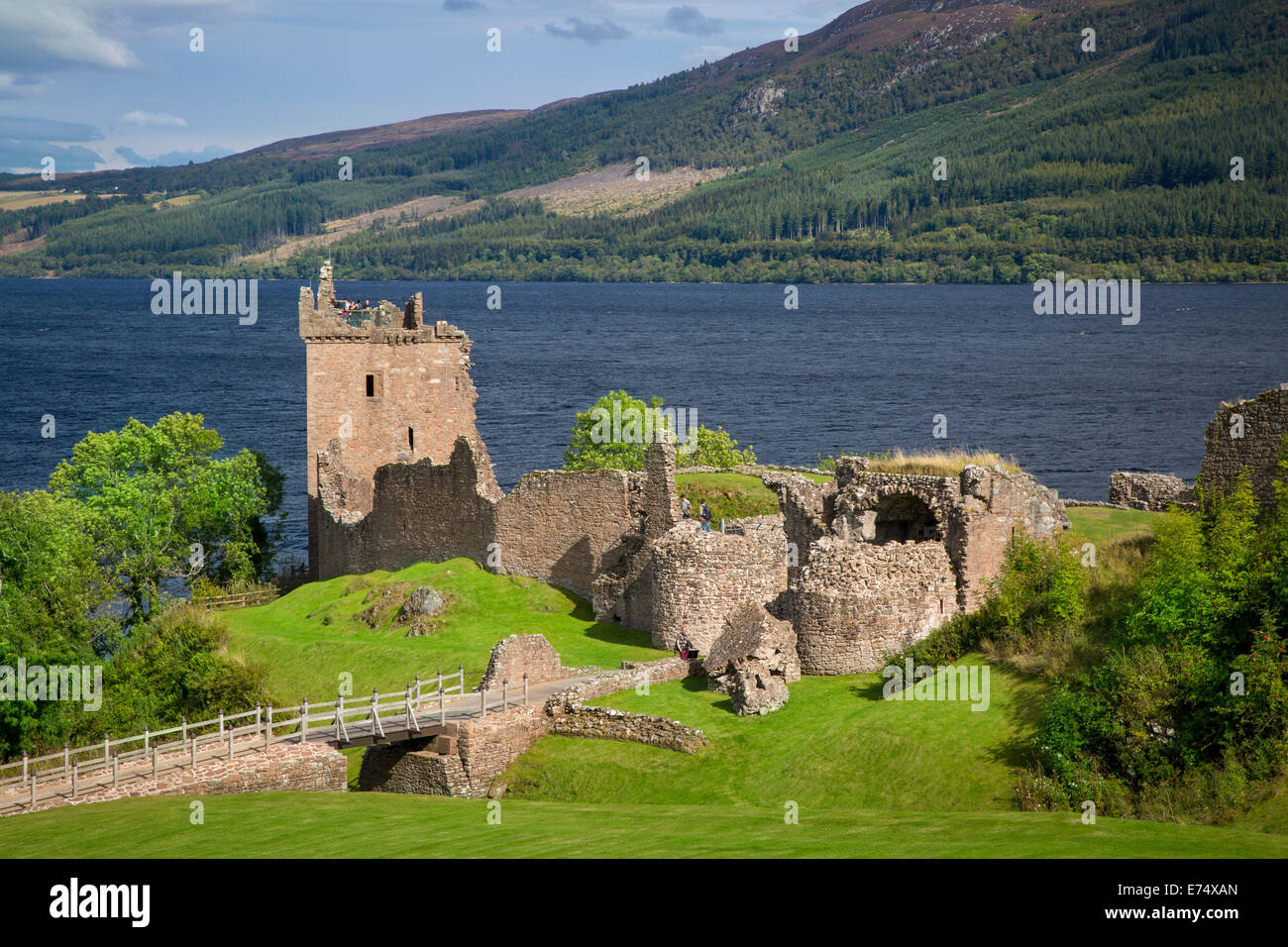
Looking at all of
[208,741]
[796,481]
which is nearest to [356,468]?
[796,481]

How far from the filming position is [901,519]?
37.3m

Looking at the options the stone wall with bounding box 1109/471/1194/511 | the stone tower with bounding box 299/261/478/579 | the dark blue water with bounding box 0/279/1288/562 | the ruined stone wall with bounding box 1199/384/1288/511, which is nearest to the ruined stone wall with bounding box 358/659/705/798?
the ruined stone wall with bounding box 1199/384/1288/511

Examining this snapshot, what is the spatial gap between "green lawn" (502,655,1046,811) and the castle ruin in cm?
217

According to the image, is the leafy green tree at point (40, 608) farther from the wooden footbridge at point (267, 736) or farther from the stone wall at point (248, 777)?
the stone wall at point (248, 777)

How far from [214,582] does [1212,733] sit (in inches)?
1782

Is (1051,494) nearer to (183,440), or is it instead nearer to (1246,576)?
(1246,576)

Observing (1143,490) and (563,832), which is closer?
(563,832)

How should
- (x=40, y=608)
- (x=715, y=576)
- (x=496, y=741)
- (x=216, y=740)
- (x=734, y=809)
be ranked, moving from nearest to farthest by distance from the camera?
(x=734, y=809)
(x=496, y=741)
(x=216, y=740)
(x=715, y=576)
(x=40, y=608)

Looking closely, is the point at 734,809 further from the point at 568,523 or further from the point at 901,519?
the point at 568,523

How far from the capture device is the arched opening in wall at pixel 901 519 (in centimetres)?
3672

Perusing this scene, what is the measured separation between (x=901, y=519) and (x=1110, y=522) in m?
5.55

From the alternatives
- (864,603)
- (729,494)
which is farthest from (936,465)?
(729,494)

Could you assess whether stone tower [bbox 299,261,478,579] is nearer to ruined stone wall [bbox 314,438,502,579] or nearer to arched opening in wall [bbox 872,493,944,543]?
ruined stone wall [bbox 314,438,502,579]

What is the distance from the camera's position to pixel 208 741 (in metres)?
31.0
